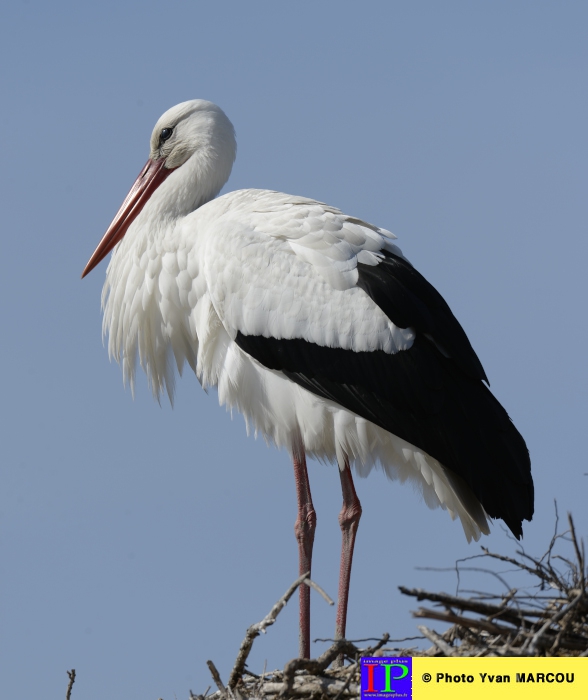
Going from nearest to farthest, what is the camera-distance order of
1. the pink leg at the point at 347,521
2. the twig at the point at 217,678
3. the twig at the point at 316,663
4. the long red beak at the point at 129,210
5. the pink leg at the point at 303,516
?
1. the twig at the point at 316,663
2. the twig at the point at 217,678
3. the pink leg at the point at 347,521
4. the pink leg at the point at 303,516
5. the long red beak at the point at 129,210

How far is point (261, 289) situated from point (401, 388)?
2.86ft

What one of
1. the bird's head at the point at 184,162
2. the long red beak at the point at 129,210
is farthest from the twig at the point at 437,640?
the long red beak at the point at 129,210

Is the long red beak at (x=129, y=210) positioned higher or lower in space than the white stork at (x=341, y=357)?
higher

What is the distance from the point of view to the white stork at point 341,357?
5984 mm

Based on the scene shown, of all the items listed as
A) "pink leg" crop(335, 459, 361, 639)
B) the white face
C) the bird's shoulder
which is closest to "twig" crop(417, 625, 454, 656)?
"pink leg" crop(335, 459, 361, 639)

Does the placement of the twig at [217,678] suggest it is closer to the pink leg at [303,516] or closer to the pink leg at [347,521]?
the pink leg at [347,521]

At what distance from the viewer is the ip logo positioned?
14.4 feet

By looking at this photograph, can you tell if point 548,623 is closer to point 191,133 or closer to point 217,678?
point 217,678

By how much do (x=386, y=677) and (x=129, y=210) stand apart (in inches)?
147

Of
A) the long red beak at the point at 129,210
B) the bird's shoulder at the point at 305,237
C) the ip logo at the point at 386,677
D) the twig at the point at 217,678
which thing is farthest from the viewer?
the long red beak at the point at 129,210

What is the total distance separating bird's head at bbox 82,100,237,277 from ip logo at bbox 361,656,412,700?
326 cm

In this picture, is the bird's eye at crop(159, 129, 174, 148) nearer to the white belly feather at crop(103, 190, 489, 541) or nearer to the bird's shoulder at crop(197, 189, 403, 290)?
the white belly feather at crop(103, 190, 489, 541)

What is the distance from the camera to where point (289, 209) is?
249 inches

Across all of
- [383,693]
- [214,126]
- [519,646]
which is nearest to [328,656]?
[383,693]
